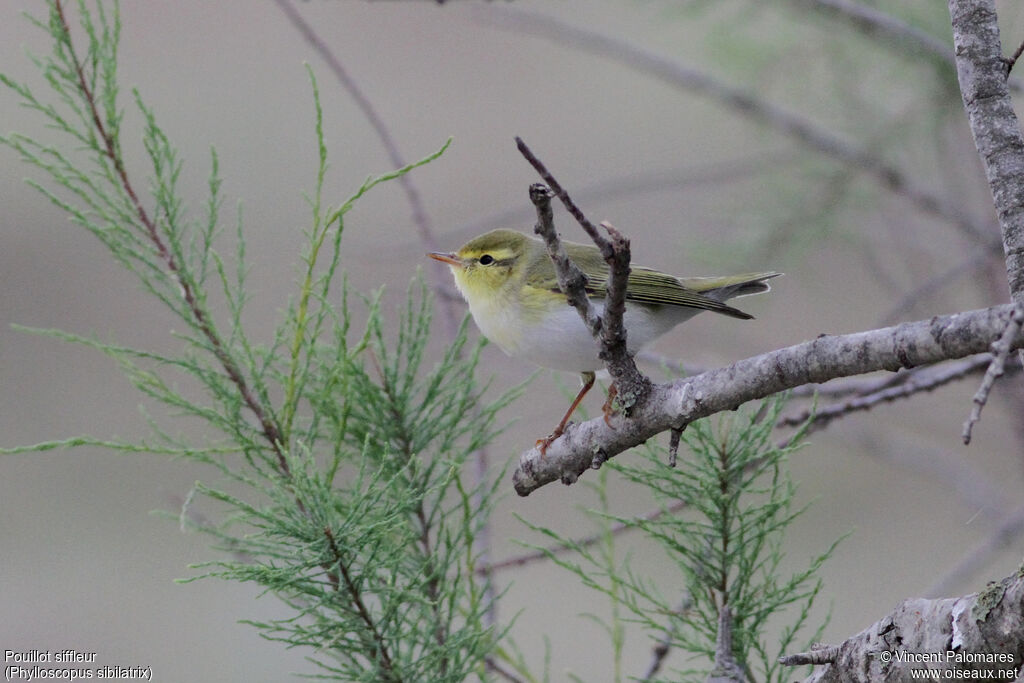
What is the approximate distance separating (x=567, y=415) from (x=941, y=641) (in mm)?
1137

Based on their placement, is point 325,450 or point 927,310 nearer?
point 325,450

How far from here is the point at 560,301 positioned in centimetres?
251

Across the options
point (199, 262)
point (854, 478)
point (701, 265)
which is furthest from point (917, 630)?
point (854, 478)

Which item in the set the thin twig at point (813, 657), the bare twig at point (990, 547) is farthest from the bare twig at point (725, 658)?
the bare twig at point (990, 547)

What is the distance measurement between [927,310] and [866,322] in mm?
3991

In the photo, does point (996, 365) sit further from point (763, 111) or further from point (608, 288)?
point (763, 111)

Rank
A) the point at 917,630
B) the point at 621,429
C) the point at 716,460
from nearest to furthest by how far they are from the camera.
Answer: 1. the point at 917,630
2. the point at 621,429
3. the point at 716,460

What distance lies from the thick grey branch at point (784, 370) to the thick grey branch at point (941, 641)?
37cm

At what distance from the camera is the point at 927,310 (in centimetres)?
352

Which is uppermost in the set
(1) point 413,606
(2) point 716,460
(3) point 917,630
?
(2) point 716,460

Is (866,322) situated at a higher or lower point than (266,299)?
lower

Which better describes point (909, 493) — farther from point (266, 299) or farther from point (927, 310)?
point (266, 299)

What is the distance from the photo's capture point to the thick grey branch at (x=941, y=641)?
1185 mm

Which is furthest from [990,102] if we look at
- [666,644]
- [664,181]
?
[664,181]
